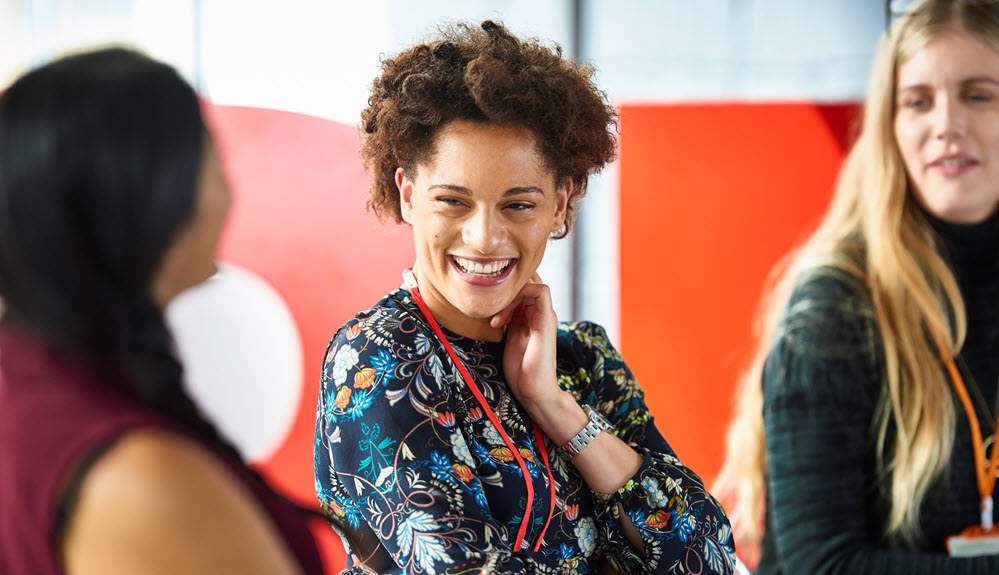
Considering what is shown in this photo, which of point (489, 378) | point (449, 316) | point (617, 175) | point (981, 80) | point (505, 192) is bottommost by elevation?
point (489, 378)

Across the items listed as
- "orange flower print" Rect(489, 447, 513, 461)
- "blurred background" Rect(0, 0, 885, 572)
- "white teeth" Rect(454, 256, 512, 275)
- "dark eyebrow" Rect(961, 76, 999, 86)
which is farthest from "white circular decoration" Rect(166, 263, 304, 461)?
"dark eyebrow" Rect(961, 76, 999, 86)

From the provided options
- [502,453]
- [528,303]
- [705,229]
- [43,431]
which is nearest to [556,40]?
[705,229]

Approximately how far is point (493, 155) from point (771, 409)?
0.91 meters

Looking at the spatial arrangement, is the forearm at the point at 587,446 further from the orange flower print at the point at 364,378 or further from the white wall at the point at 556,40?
the white wall at the point at 556,40

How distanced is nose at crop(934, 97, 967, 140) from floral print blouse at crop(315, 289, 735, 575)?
1.00 meters

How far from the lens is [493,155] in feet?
4.88

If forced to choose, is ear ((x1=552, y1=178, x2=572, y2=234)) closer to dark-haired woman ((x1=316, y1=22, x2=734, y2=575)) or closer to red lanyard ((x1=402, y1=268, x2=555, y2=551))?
dark-haired woman ((x1=316, y1=22, x2=734, y2=575))

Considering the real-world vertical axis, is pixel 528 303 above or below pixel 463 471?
above

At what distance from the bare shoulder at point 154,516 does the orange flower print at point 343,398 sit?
0.60 metres

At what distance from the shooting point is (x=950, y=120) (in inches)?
78.2

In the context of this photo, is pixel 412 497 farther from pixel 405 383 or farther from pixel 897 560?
pixel 897 560

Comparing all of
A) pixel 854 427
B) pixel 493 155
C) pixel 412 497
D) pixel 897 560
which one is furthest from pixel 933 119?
pixel 412 497

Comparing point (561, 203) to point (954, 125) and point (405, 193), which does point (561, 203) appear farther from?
point (954, 125)

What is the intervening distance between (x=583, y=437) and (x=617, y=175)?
1851 mm
